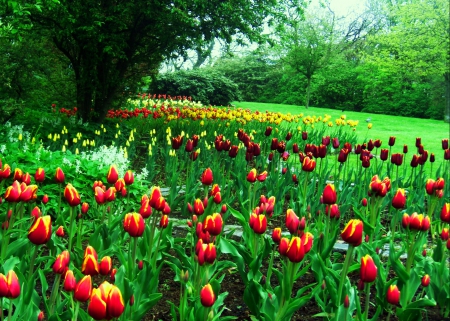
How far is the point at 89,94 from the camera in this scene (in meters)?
9.24

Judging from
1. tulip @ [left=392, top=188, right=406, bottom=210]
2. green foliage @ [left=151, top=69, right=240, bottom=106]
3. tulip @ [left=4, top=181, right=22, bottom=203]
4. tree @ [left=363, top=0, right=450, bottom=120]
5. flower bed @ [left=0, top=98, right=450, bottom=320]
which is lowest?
flower bed @ [left=0, top=98, right=450, bottom=320]

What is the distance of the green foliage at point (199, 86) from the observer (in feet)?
75.3

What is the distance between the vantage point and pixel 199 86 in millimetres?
23172

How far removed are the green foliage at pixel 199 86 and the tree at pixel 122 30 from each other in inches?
502

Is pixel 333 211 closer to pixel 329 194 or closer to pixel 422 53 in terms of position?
pixel 329 194

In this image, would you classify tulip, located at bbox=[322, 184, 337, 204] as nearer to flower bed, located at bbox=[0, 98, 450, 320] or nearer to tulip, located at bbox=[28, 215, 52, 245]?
flower bed, located at bbox=[0, 98, 450, 320]

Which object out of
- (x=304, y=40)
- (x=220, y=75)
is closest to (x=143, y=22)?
(x=220, y=75)

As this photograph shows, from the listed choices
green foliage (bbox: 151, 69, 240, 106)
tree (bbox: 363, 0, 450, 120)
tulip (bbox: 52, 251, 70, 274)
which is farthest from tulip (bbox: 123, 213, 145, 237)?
tree (bbox: 363, 0, 450, 120)

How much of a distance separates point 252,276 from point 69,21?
6.38 m

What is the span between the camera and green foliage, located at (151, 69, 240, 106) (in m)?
23.0

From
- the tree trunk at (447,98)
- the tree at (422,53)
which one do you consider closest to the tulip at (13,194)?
the tree trunk at (447,98)

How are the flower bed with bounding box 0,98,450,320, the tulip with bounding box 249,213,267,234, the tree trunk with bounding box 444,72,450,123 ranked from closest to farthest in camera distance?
the flower bed with bounding box 0,98,450,320, the tulip with bounding box 249,213,267,234, the tree trunk with bounding box 444,72,450,123

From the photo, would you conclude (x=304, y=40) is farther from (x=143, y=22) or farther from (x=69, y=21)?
(x=69, y=21)

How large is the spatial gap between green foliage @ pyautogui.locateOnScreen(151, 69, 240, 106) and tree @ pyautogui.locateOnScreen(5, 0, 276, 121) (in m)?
12.8
